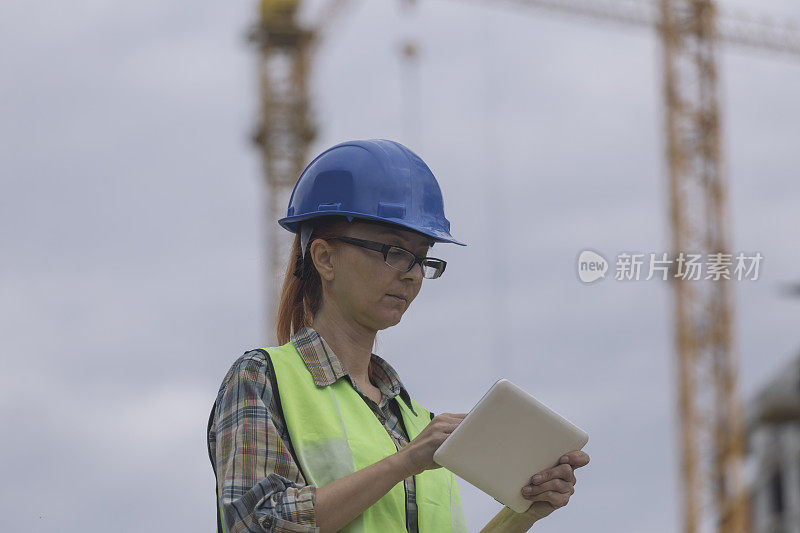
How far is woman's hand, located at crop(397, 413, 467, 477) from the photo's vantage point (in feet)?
11.6

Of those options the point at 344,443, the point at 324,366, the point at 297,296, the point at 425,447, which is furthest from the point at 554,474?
the point at 297,296

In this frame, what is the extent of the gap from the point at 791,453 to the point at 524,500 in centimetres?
6079

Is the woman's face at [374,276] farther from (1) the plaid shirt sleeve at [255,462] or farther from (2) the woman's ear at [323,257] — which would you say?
(1) the plaid shirt sleeve at [255,462]

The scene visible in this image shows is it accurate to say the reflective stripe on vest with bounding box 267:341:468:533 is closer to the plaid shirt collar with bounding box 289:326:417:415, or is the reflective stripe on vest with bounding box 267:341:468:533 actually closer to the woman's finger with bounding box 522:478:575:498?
the plaid shirt collar with bounding box 289:326:417:415

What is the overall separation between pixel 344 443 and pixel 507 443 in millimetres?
437

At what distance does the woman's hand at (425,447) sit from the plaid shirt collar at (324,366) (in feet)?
1.39

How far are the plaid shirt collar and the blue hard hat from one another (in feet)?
1.13

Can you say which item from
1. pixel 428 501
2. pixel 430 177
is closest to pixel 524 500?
pixel 428 501

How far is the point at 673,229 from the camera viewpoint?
4741cm

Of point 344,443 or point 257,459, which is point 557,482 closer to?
point 344,443

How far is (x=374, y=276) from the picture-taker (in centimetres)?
396

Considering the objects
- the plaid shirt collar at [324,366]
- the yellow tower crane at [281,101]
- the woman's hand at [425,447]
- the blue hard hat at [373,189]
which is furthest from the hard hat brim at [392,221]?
the yellow tower crane at [281,101]

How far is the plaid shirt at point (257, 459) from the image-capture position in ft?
11.5

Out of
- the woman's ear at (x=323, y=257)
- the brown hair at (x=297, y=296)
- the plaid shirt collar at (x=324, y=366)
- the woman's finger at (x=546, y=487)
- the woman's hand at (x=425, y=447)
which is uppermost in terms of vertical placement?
the woman's ear at (x=323, y=257)
